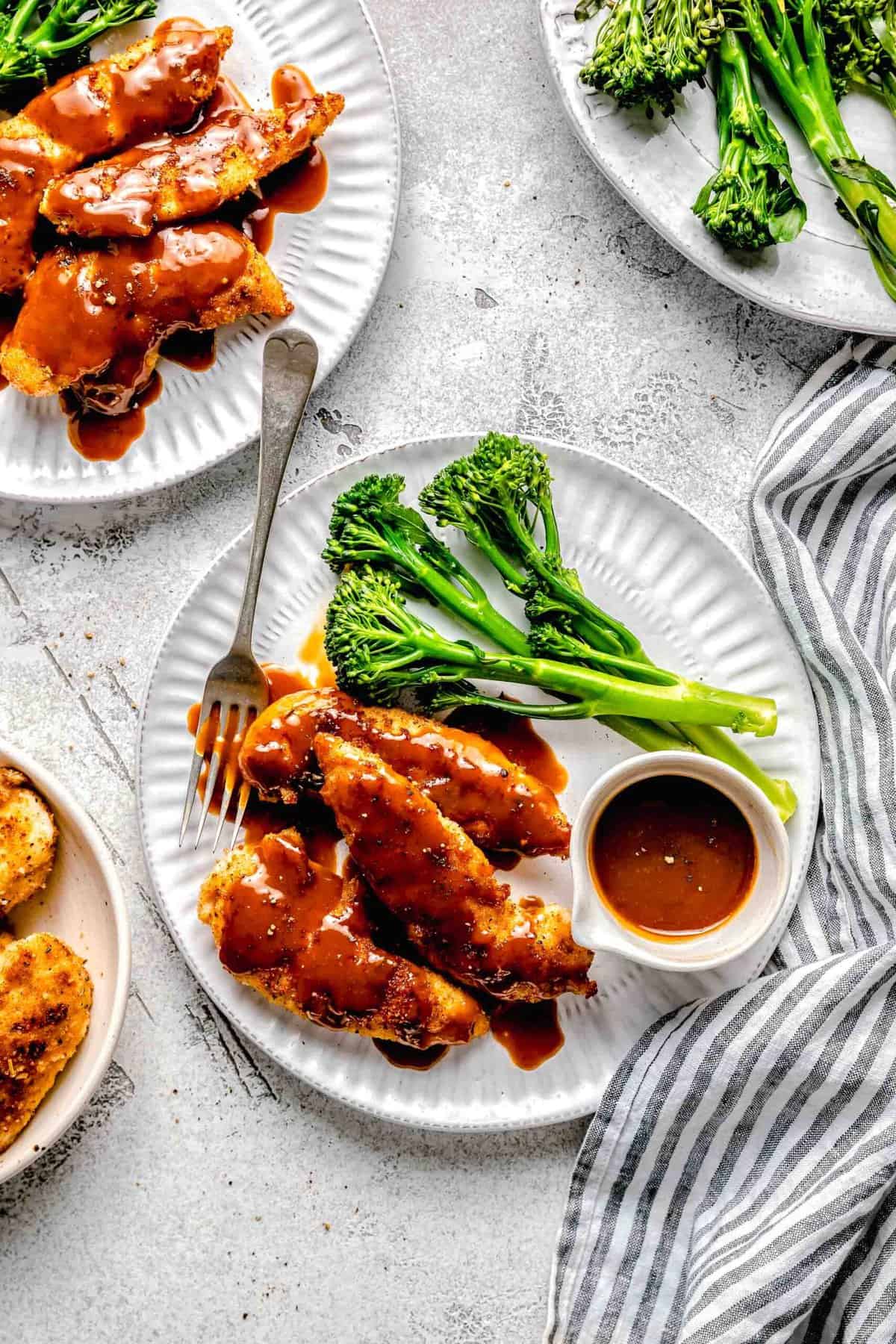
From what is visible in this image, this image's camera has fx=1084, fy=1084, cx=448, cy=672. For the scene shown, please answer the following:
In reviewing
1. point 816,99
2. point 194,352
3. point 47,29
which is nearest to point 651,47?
point 816,99

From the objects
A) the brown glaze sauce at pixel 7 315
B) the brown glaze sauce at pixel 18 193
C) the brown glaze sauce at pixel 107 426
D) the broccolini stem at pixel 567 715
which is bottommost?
the broccolini stem at pixel 567 715

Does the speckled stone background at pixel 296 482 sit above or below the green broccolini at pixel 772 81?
below

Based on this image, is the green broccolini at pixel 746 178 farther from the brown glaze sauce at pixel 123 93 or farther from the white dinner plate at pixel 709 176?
the brown glaze sauce at pixel 123 93

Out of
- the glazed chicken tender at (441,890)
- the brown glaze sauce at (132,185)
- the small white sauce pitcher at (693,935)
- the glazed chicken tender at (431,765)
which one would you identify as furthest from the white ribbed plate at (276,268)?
the small white sauce pitcher at (693,935)

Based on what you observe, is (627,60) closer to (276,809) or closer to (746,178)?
(746,178)

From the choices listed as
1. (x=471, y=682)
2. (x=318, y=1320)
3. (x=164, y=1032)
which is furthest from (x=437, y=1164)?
(x=471, y=682)

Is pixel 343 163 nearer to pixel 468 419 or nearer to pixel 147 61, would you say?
pixel 147 61

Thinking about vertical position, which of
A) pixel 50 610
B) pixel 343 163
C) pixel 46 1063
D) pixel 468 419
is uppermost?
pixel 343 163
